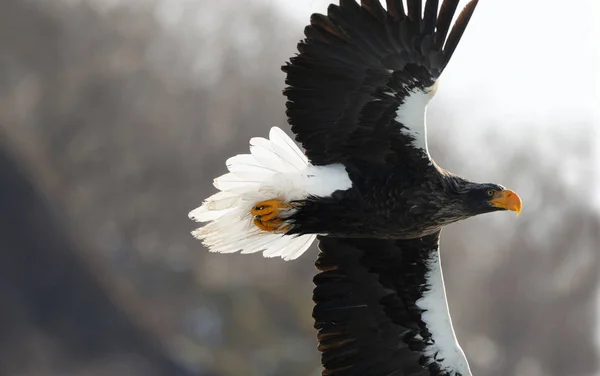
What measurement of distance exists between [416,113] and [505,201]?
2.51 ft

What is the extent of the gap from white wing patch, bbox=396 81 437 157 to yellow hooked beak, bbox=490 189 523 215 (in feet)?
1.63

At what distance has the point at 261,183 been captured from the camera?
6270mm

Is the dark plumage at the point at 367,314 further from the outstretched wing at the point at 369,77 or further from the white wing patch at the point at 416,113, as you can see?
the white wing patch at the point at 416,113

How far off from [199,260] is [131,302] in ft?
5.13

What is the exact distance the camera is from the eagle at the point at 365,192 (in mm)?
5750

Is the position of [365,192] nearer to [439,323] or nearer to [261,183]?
[261,183]

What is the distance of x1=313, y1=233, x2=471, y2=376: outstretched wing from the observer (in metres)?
6.75

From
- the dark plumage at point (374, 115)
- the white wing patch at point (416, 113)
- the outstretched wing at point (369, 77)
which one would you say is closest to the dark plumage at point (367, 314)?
the dark plumage at point (374, 115)

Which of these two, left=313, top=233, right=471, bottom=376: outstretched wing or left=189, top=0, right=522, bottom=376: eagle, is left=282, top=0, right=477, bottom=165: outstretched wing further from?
left=313, top=233, right=471, bottom=376: outstretched wing

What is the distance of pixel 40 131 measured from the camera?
17812 mm

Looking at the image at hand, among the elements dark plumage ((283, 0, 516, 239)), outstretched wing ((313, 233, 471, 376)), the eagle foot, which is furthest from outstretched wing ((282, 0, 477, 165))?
outstretched wing ((313, 233, 471, 376))

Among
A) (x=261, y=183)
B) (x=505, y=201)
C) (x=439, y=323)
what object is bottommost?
(x=439, y=323)

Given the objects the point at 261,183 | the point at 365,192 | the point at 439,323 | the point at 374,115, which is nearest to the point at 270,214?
the point at 261,183

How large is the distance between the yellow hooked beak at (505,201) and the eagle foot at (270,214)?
1.22 meters
